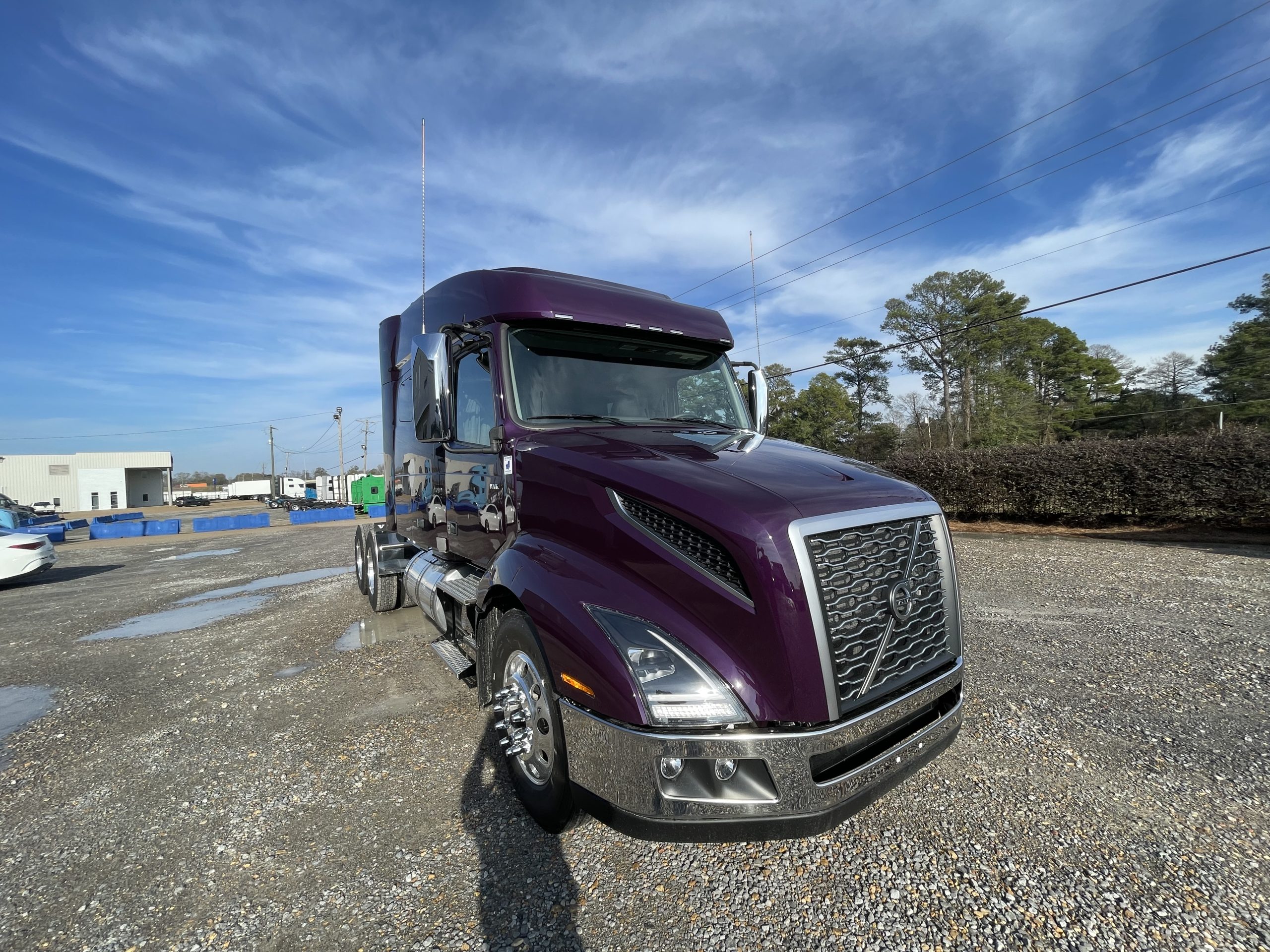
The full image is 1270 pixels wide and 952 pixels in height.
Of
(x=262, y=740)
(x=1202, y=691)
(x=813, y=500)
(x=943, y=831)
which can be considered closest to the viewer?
(x=813, y=500)

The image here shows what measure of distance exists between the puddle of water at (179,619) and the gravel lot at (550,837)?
130 cm

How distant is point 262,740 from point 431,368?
2588mm

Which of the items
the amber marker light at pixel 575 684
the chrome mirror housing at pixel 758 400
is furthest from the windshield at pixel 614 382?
the amber marker light at pixel 575 684

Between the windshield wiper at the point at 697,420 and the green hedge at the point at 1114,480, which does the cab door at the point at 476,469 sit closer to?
the windshield wiper at the point at 697,420

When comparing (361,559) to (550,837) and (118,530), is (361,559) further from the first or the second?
(118,530)

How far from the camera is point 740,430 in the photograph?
369cm

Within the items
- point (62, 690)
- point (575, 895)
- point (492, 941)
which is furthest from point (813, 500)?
point (62, 690)

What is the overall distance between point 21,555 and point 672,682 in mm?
13343

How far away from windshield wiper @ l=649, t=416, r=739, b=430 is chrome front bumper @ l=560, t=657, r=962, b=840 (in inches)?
74.3

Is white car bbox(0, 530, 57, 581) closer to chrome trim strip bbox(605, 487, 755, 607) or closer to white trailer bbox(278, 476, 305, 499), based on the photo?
chrome trim strip bbox(605, 487, 755, 607)

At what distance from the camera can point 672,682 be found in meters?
2.03

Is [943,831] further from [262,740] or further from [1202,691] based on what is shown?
[262,740]

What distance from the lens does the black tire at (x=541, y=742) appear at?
2389mm

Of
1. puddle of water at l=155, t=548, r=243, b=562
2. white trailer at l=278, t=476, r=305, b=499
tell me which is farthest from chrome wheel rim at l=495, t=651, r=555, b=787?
white trailer at l=278, t=476, r=305, b=499
